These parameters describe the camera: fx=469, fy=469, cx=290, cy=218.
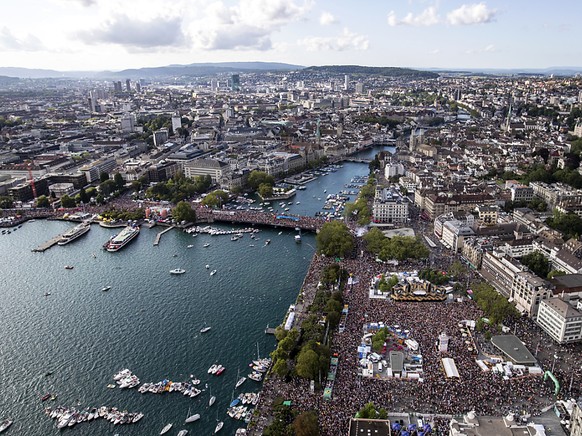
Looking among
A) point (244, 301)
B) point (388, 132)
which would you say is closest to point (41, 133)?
point (388, 132)

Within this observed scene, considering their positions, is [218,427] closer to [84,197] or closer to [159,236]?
[159,236]

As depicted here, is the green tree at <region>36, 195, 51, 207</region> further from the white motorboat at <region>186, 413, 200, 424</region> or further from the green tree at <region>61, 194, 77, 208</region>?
the white motorboat at <region>186, 413, 200, 424</region>

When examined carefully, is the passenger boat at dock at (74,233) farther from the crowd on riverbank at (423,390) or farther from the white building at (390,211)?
the crowd on riverbank at (423,390)

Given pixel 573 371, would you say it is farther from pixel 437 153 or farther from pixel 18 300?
pixel 437 153

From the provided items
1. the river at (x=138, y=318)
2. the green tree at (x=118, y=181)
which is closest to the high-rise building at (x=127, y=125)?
the green tree at (x=118, y=181)

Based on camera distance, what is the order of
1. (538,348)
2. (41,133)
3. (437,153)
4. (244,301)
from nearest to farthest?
(538,348) < (244,301) < (437,153) < (41,133)

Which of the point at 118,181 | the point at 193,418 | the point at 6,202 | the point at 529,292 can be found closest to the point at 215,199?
the point at 118,181
